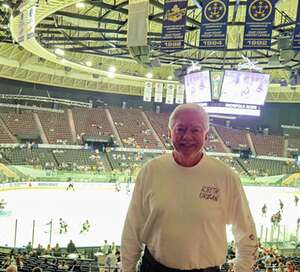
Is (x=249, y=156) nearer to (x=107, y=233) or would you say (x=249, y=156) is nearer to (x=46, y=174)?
(x=46, y=174)

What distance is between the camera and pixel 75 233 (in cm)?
1723

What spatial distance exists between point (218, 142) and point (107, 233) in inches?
1217

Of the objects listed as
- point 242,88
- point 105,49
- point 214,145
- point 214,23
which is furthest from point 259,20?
point 214,145

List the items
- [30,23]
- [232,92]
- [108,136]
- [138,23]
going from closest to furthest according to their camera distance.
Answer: [138,23] → [30,23] → [232,92] → [108,136]

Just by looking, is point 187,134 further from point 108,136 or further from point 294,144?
point 294,144

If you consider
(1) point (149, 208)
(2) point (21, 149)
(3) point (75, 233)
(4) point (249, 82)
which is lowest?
(3) point (75, 233)

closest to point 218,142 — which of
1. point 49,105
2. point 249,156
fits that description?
point 249,156

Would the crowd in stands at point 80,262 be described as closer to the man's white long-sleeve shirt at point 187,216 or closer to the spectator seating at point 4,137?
the man's white long-sleeve shirt at point 187,216

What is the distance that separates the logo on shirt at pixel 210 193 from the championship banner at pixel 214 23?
9.95 metres

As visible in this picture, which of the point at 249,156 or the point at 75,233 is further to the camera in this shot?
the point at 249,156

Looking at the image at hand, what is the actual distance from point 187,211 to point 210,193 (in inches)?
5.6

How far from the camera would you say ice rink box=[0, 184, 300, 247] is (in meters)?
16.5

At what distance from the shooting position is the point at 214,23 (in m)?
11.7

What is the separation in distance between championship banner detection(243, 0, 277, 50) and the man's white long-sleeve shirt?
9651 millimetres
